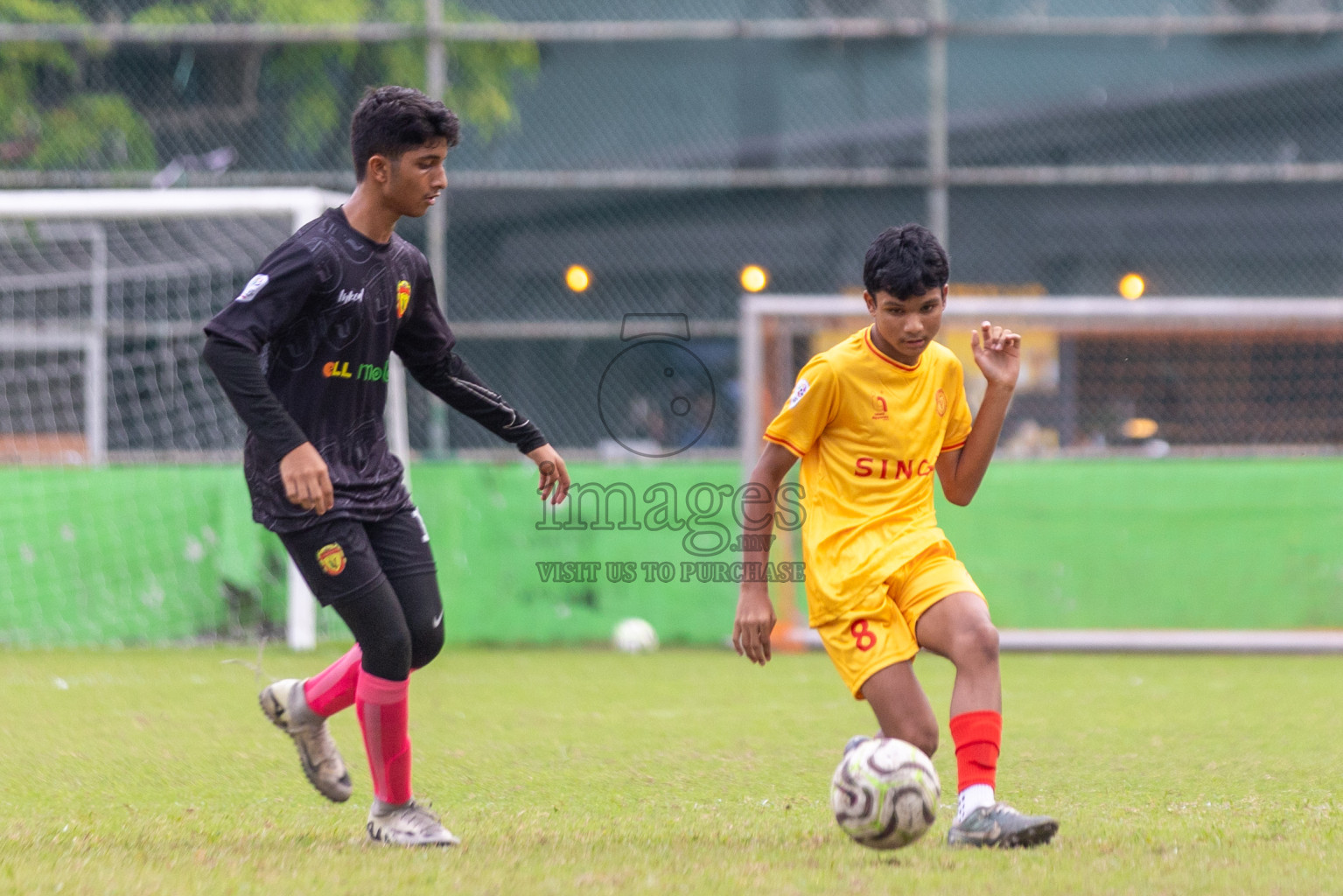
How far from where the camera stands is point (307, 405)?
409 centimetres

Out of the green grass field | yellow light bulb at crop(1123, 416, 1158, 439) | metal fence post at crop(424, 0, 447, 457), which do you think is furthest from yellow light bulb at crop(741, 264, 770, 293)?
the green grass field

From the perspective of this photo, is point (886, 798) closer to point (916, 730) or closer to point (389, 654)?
point (916, 730)

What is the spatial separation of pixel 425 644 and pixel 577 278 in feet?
24.8

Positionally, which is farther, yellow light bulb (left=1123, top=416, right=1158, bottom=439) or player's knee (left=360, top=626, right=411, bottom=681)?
yellow light bulb (left=1123, top=416, right=1158, bottom=439)

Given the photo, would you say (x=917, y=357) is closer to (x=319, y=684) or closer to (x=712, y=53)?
(x=319, y=684)

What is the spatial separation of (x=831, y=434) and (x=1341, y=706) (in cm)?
416

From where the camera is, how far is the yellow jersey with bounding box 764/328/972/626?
4.18m

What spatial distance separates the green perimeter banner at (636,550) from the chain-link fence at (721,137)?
135 cm

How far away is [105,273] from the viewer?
11.0 metres

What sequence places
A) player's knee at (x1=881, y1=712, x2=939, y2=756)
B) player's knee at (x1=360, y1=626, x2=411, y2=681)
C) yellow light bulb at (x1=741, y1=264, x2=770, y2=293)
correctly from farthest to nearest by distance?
yellow light bulb at (x1=741, y1=264, x2=770, y2=293) → player's knee at (x1=360, y1=626, x2=411, y2=681) → player's knee at (x1=881, y1=712, x2=939, y2=756)

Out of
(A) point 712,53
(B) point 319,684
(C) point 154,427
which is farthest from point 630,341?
(B) point 319,684

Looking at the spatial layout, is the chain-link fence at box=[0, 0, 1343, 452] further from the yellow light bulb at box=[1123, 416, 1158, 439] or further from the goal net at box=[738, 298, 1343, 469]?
the yellow light bulb at box=[1123, 416, 1158, 439]

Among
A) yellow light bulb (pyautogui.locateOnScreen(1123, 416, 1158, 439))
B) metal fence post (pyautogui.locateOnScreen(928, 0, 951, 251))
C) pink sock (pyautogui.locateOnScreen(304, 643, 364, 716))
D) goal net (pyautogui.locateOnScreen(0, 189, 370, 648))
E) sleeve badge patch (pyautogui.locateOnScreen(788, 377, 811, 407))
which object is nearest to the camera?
sleeve badge patch (pyautogui.locateOnScreen(788, 377, 811, 407))

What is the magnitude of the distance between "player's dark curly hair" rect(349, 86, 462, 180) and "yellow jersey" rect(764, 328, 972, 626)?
1.19 metres
